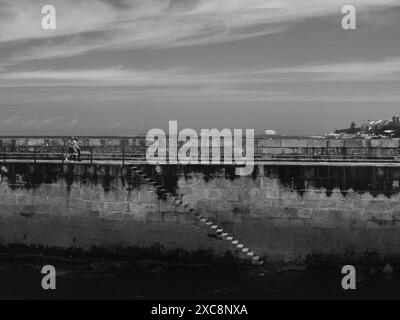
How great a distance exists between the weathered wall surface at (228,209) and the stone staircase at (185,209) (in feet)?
0.25

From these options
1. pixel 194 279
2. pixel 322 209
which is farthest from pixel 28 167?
pixel 322 209

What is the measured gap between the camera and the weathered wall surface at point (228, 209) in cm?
1271

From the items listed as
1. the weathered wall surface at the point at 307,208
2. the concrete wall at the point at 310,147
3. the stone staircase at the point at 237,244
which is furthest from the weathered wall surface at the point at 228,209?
the concrete wall at the point at 310,147

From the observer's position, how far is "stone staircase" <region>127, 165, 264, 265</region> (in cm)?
1308

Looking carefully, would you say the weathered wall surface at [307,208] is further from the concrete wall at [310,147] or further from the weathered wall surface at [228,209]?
the concrete wall at [310,147]

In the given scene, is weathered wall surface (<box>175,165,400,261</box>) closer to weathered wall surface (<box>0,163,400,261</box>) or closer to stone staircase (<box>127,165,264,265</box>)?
weathered wall surface (<box>0,163,400,261</box>)

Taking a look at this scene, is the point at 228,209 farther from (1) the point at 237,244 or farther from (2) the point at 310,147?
(2) the point at 310,147

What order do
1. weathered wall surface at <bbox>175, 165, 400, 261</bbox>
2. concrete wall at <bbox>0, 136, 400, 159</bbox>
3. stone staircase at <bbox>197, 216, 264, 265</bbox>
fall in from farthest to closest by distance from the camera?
concrete wall at <bbox>0, 136, 400, 159</bbox> < stone staircase at <bbox>197, 216, 264, 265</bbox> < weathered wall surface at <bbox>175, 165, 400, 261</bbox>

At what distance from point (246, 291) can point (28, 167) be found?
7.07 m

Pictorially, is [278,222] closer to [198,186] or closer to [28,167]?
[198,186]
